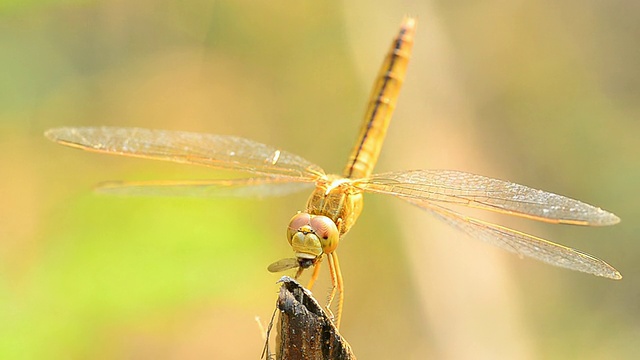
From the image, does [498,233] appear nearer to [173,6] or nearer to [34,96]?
[34,96]

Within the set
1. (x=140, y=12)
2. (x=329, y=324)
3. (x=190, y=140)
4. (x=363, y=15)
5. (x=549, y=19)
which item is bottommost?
(x=329, y=324)

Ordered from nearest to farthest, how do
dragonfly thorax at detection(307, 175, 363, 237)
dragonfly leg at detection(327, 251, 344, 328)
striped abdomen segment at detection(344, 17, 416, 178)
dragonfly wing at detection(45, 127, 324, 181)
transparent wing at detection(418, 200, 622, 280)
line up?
transparent wing at detection(418, 200, 622, 280) → dragonfly leg at detection(327, 251, 344, 328) → dragonfly thorax at detection(307, 175, 363, 237) → dragonfly wing at detection(45, 127, 324, 181) → striped abdomen segment at detection(344, 17, 416, 178)

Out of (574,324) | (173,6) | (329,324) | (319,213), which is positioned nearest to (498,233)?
(319,213)

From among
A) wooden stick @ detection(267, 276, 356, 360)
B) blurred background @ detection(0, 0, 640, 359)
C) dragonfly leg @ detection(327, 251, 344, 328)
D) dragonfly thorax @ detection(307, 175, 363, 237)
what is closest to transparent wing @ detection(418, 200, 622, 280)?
dragonfly thorax @ detection(307, 175, 363, 237)

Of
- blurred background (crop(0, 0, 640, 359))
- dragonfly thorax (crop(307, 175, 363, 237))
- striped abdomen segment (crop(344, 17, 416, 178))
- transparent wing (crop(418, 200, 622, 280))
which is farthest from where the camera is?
blurred background (crop(0, 0, 640, 359))

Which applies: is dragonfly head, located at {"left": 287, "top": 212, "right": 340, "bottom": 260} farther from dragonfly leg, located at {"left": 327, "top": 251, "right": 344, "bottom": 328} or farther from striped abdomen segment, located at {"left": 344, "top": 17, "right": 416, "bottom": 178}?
striped abdomen segment, located at {"left": 344, "top": 17, "right": 416, "bottom": 178}

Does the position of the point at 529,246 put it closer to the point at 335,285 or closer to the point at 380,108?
the point at 335,285

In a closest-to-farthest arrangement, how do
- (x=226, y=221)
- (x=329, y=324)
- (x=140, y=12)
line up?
1. (x=329, y=324)
2. (x=226, y=221)
3. (x=140, y=12)
